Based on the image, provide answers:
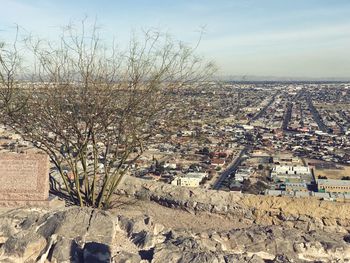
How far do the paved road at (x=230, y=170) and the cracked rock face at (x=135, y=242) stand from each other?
2517 cm

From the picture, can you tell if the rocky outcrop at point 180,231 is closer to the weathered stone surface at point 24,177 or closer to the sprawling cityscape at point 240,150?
the weathered stone surface at point 24,177

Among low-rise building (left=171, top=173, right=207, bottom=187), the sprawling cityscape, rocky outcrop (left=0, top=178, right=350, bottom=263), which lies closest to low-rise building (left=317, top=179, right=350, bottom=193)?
the sprawling cityscape

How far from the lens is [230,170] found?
137 ft

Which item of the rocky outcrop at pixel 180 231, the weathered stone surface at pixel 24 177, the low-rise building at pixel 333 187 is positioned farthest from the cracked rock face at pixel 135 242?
the low-rise building at pixel 333 187

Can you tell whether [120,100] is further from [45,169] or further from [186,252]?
[186,252]

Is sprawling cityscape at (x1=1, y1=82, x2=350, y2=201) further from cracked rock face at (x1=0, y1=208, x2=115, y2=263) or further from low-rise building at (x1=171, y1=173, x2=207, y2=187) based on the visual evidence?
cracked rock face at (x1=0, y1=208, x2=115, y2=263)

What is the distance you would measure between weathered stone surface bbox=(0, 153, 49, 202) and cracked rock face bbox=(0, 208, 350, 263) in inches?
32.6

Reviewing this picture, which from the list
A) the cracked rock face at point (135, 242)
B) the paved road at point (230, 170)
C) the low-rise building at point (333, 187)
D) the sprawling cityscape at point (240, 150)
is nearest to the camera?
the cracked rock face at point (135, 242)

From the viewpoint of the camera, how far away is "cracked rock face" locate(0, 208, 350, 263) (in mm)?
5586

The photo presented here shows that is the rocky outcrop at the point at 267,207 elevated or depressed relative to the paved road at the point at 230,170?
elevated

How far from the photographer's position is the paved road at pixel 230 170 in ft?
115

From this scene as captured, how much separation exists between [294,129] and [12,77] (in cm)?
6489

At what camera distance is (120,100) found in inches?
350

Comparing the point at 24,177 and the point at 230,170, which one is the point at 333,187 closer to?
the point at 230,170
